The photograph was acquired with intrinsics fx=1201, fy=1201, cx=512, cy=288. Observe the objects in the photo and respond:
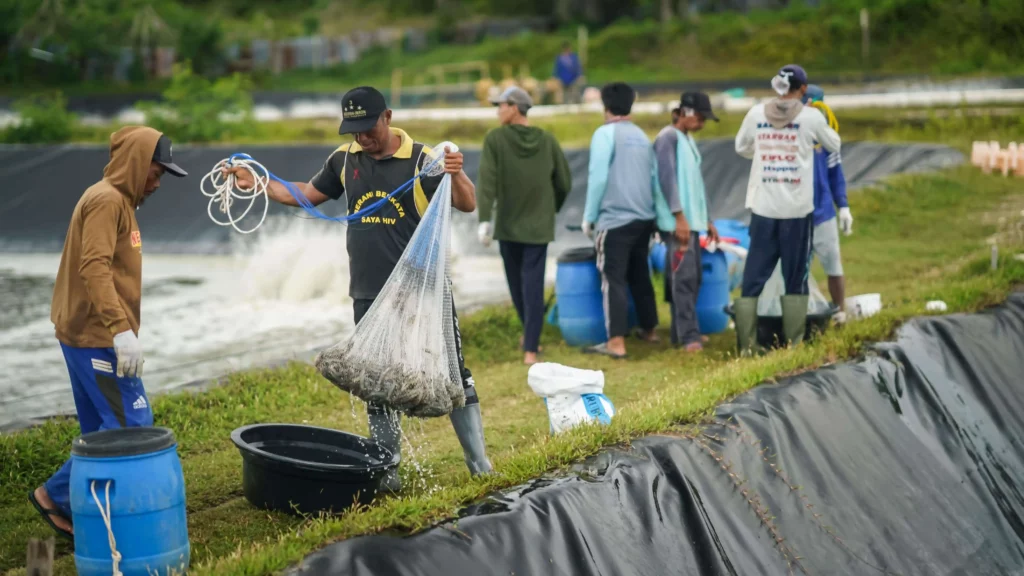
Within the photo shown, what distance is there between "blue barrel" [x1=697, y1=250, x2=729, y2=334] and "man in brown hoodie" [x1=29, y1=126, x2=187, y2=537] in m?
5.28

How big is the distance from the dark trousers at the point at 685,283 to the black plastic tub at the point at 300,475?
3.74 meters

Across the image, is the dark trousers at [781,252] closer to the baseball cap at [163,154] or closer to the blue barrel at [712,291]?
the blue barrel at [712,291]

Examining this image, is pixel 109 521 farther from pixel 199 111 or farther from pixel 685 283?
pixel 199 111

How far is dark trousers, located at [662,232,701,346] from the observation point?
890 cm

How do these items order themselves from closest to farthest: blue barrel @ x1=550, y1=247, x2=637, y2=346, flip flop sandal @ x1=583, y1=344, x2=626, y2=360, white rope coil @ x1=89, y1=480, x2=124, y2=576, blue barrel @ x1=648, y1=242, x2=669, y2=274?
white rope coil @ x1=89, y1=480, x2=124, y2=576 → flip flop sandal @ x1=583, y1=344, x2=626, y2=360 → blue barrel @ x1=550, y1=247, x2=637, y2=346 → blue barrel @ x1=648, y1=242, x2=669, y2=274

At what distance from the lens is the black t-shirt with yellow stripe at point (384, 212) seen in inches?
223

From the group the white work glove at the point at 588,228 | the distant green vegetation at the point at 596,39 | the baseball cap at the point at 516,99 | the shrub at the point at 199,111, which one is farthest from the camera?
the distant green vegetation at the point at 596,39

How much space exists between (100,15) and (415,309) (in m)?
49.0

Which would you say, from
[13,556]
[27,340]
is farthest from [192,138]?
[13,556]

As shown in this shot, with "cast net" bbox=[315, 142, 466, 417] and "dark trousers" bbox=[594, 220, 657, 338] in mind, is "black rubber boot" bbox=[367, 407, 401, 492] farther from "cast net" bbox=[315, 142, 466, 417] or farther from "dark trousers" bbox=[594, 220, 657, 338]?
"dark trousers" bbox=[594, 220, 657, 338]

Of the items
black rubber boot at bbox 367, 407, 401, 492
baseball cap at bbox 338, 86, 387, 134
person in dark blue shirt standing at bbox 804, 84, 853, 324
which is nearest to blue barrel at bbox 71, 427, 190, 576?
black rubber boot at bbox 367, 407, 401, 492

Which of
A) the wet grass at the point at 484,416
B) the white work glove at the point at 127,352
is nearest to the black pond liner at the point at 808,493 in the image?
the wet grass at the point at 484,416

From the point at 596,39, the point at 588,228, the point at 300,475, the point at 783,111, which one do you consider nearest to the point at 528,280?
the point at 588,228

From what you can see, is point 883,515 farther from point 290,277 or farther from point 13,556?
point 290,277
